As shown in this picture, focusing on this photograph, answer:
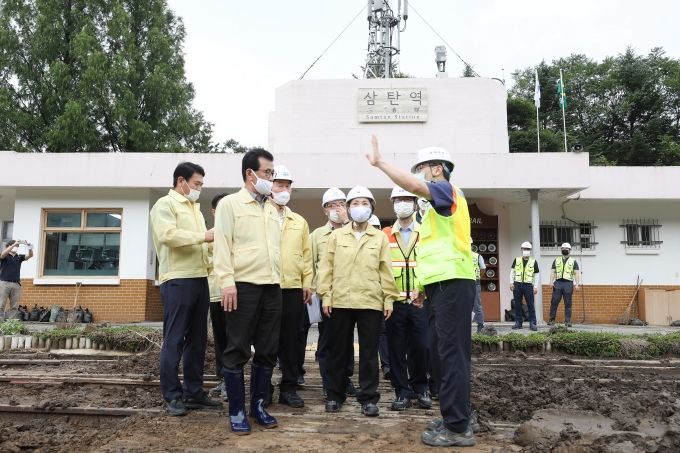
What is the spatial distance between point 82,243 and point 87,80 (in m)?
12.0

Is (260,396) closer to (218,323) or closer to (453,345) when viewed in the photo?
(218,323)

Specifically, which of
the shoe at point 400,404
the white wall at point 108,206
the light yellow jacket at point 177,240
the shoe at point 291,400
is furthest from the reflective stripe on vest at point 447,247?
the white wall at point 108,206

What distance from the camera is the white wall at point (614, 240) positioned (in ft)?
47.5

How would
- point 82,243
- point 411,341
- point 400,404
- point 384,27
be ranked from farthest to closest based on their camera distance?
1. point 384,27
2. point 82,243
3. point 411,341
4. point 400,404

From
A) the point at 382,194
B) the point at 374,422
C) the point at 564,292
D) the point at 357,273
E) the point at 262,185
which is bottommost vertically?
the point at 374,422

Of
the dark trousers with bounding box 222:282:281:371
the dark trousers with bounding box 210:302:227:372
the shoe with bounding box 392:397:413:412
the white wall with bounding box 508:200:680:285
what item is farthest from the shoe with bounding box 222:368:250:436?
the white wall with bounding box 508:200:680:285

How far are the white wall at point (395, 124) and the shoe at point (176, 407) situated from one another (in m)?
11.3

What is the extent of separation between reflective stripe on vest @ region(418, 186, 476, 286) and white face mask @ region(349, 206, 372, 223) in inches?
41.4

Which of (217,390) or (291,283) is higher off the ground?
(291,283)

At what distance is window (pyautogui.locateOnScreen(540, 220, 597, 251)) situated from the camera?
578 inches

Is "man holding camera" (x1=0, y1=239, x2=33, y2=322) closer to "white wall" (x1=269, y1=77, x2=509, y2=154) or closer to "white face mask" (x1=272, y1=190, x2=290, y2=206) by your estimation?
"white wall" (x1=269, y1=77, x2=509, y2=154)

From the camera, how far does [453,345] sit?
12.0 ft

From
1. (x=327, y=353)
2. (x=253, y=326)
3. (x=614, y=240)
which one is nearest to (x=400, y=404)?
(x=327, y=353)

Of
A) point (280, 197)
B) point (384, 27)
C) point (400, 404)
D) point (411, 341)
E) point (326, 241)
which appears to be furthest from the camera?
point (384, 27)
